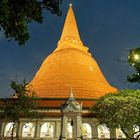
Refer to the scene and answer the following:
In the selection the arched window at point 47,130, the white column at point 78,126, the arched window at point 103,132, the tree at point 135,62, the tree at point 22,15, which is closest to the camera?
the tree at point 135,62

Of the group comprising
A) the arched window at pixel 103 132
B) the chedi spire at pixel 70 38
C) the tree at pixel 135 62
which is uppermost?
the chedi spire at pixel 70 38

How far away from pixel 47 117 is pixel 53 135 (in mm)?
2932

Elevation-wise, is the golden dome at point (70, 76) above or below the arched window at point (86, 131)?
above

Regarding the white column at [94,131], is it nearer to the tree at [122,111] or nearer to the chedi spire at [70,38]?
the tree at [122,111]

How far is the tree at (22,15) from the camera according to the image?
1020 centimetres

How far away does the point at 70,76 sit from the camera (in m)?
49.4

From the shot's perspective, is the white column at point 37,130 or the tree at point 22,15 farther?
the white column at point 37,130

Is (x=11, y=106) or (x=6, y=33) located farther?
(x=11, y=106)

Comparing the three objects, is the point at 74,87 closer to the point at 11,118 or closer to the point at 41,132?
the point at 41,132

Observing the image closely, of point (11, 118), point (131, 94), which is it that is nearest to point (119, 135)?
point (131, 94)

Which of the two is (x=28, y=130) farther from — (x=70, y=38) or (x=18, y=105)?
(x=70, y=38)

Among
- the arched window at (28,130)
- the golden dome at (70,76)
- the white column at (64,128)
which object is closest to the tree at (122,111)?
the white column at (64,128)

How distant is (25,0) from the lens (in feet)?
34.8

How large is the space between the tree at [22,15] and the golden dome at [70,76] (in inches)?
1323
